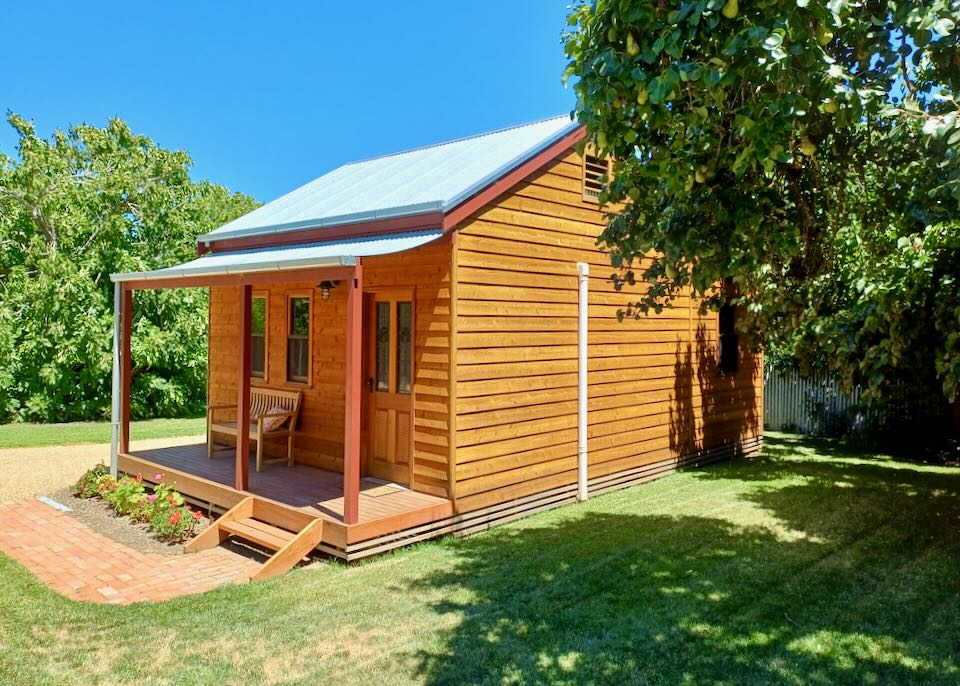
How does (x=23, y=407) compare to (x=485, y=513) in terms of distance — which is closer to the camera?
(x=485, y=513)

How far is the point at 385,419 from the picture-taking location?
799 centimetres

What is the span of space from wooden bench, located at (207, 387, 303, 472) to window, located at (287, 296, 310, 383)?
0.28m

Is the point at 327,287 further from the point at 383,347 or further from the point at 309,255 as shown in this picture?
the point at 383,347

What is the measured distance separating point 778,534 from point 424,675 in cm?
447

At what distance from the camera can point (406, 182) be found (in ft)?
28.6

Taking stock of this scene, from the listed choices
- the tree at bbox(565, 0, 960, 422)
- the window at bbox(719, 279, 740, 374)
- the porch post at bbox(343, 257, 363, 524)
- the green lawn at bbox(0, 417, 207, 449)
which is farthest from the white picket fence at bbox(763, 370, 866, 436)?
the green lawn at bbox(0, 417, 207, 449)

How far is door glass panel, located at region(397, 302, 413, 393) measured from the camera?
7.77m

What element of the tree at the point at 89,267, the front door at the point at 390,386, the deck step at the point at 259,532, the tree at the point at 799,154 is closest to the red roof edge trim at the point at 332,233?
the front door at the point at 390,386

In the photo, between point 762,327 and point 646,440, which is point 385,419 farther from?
point 762,327

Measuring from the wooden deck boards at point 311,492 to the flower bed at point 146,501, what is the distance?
0.90 ft

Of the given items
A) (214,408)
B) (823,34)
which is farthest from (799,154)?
(214,408)

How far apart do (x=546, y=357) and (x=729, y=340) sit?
5.09m

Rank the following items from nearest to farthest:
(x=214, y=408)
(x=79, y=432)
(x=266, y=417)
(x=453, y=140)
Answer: (x=266, y=417) < (x=214, y=408) < (x=453, y=140) < (x=79, y=432)

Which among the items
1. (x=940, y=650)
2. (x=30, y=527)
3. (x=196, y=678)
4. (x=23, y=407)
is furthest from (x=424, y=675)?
(x=23, y=407)
